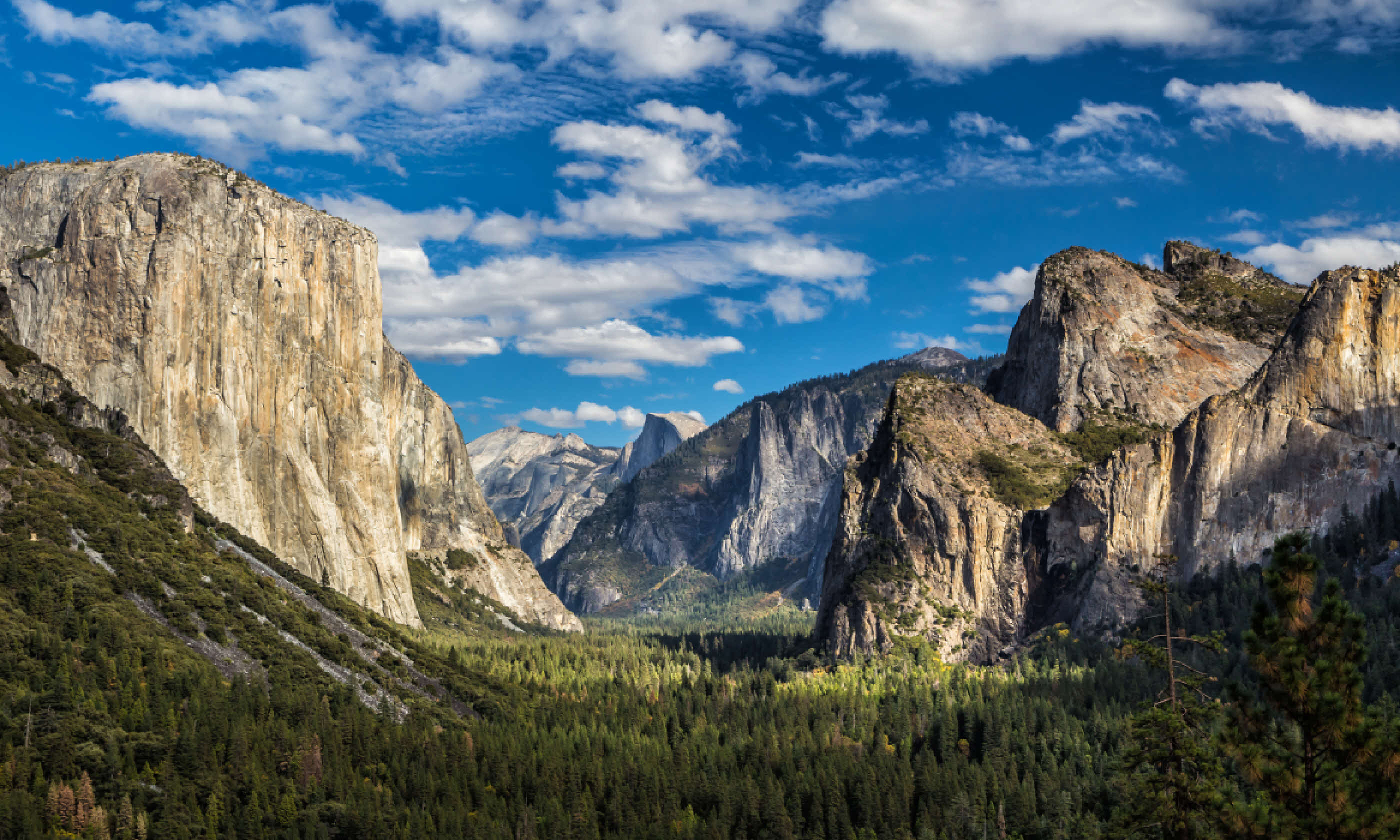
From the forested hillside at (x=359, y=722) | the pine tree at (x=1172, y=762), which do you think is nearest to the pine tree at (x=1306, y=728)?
the pine tree at (x=1172, y=762)

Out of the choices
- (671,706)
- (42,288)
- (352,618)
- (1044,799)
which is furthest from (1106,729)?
(42,288)

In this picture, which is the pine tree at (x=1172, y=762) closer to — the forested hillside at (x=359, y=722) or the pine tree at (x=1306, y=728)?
the pine tree at (x=1306, y=728)

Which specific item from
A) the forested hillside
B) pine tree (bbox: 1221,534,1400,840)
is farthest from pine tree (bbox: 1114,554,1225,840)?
the forested hillside

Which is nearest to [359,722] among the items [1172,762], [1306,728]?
[1172,762]

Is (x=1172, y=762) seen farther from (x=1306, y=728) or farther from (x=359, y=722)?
(x=359, y=722)

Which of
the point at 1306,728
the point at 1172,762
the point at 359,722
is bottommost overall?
the point at 359,722

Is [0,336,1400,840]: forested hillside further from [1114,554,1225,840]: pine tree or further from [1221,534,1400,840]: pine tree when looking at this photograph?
[1221,534,1400,840]: pine tree

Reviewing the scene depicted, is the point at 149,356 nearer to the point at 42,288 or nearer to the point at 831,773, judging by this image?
the point at 42,288
